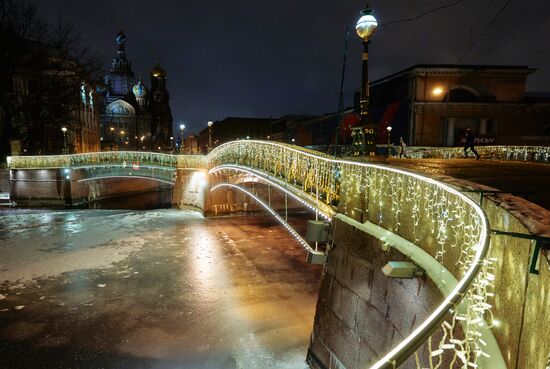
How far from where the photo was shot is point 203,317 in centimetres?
1121

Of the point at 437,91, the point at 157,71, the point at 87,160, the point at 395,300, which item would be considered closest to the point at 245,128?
the point at 157,71

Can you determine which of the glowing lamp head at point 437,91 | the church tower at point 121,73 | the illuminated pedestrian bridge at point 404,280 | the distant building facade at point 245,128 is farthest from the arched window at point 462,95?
the church tower at point 121,73

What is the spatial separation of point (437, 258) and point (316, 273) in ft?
36.4

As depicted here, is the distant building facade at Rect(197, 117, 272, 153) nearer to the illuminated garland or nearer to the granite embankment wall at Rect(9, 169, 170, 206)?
the granite embankment wall at Rect(9, 169, 170, 206)

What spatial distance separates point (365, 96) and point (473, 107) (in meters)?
27.3

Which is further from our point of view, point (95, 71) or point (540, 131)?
point (95, 71)

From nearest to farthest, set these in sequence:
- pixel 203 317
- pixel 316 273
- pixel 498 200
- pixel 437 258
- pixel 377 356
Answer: pixel 498 200, pixel 437 258, pixel 377 356, pixel 203 317, pixel 316 273

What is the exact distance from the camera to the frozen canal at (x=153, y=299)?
927cm

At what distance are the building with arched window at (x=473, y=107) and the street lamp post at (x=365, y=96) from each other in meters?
23.5

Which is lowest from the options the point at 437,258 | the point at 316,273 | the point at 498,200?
the point at 316,273

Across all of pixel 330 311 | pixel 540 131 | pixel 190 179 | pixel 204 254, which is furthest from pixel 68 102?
pixel 540 131

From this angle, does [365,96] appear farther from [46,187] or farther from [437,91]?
[46,187]

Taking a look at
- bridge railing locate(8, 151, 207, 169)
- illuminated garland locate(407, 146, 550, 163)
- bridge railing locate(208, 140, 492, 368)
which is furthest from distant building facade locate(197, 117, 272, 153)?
bridge railing locate(208, 140, 492, 368)

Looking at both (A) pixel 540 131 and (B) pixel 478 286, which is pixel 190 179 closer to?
(B) pixel 478 286
